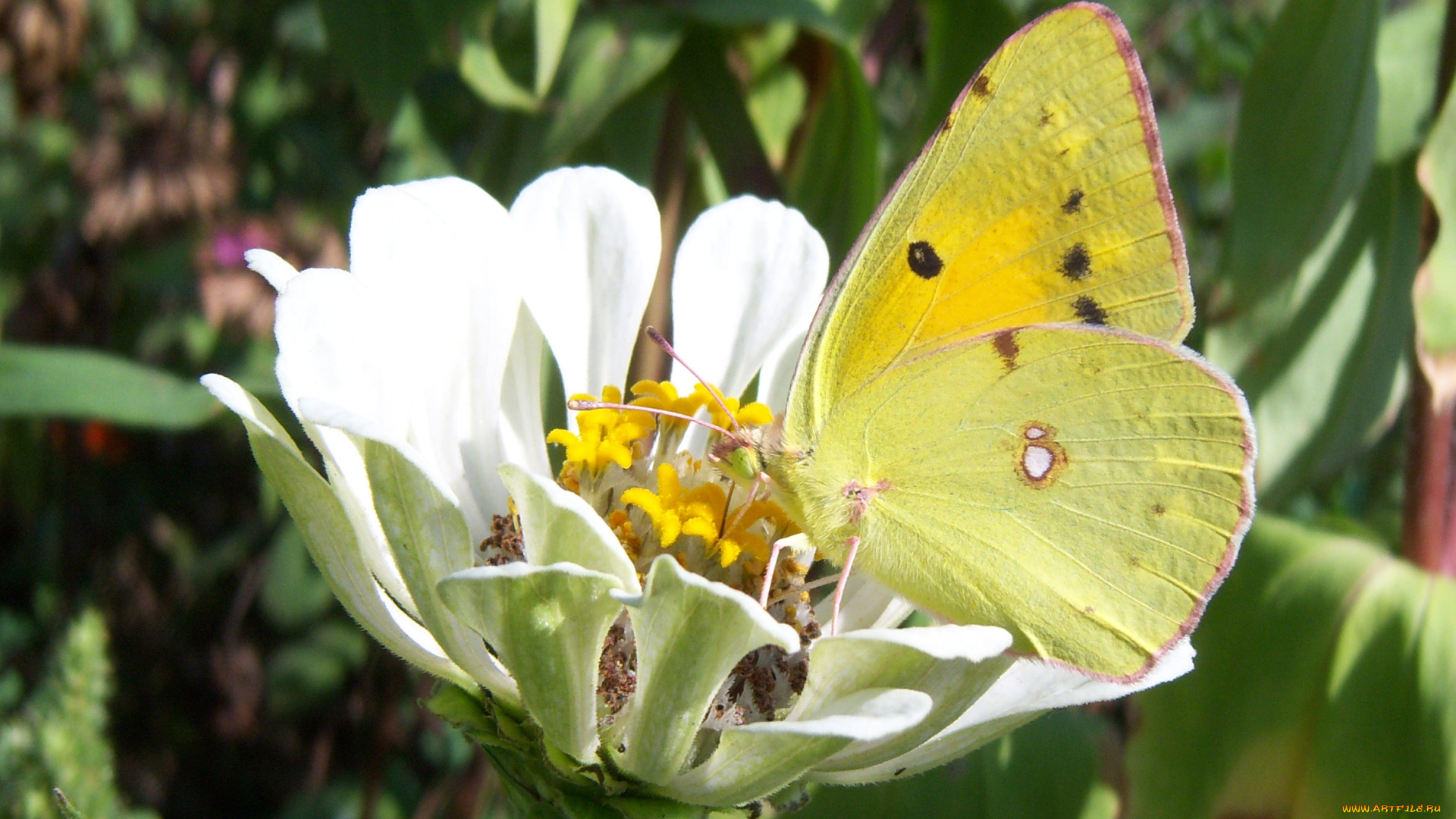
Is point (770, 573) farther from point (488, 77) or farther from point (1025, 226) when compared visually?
point (488, 77)

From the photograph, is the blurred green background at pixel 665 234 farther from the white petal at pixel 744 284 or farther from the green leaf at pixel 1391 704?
the white petal at pixel 744 284

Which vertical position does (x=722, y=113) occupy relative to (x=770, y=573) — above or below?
above

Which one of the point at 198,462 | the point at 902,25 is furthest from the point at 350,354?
the point at 198,462

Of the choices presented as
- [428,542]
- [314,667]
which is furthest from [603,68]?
[314,667]

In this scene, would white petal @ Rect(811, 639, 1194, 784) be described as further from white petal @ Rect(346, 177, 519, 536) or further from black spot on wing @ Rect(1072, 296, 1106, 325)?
white petal @ Rect(346, 177, 519, 536)

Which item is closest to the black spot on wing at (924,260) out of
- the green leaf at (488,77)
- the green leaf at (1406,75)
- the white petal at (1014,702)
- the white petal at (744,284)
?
the white petal at (744,284)

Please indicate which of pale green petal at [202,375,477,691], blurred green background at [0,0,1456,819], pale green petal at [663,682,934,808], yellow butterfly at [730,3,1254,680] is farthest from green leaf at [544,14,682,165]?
pale green petal at [663,682,934,808]
